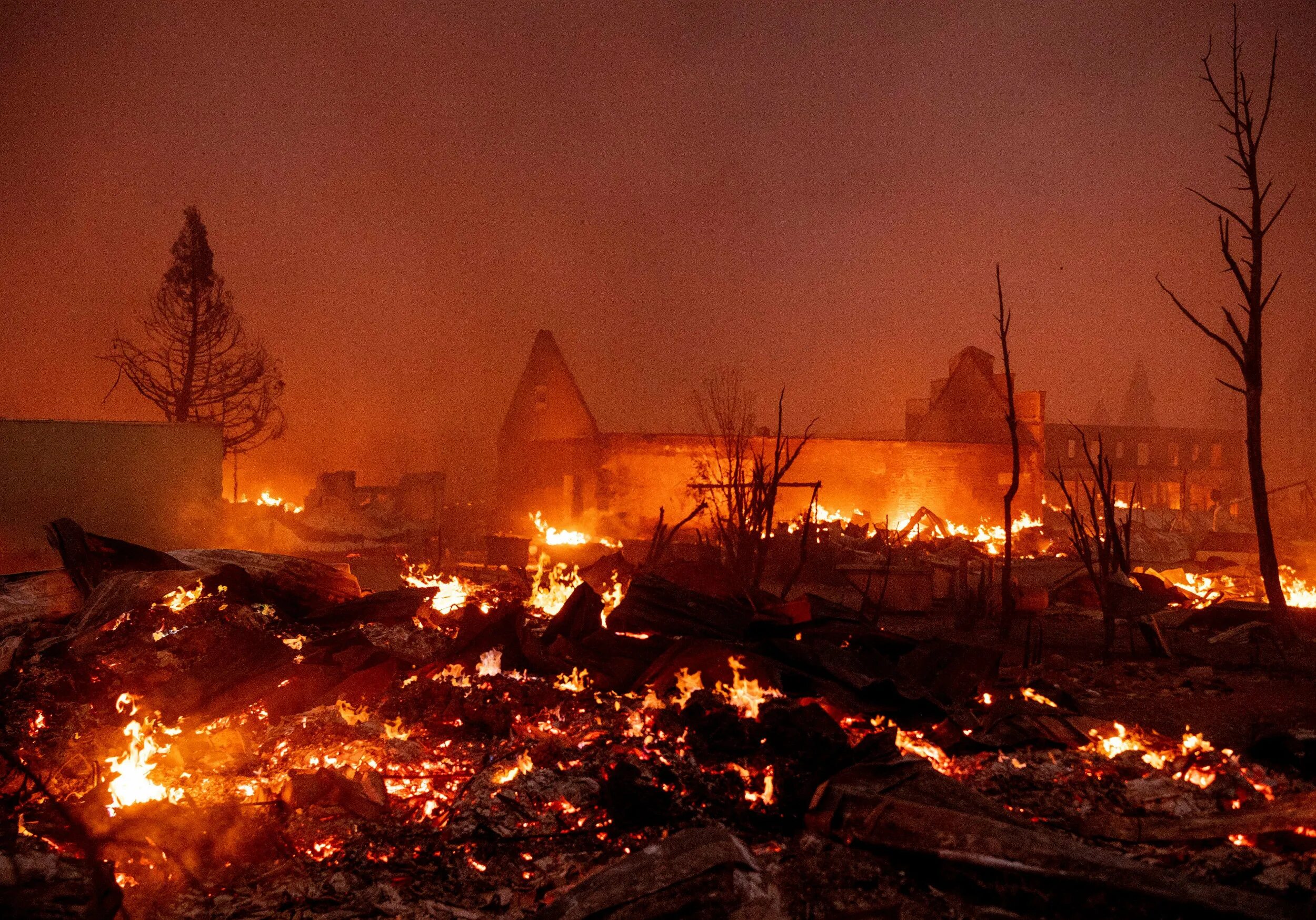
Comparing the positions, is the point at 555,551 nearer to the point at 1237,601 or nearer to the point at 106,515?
the point at 106,515

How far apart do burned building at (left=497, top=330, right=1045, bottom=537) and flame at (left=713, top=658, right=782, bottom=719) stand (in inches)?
792

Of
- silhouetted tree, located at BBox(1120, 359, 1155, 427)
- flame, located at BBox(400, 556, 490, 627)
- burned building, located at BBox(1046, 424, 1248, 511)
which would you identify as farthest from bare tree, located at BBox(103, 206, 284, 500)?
silhouetted tree, located at BBox(1120, 359, 1155, 427)

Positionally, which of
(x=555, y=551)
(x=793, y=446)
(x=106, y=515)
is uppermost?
(x=793, y=446)

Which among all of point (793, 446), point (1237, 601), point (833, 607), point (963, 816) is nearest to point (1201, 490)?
point (793, 446)

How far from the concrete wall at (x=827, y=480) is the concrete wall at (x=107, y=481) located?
13.4 m

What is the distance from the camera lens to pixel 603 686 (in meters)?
6.33

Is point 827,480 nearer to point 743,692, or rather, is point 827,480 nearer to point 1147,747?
point 1147,747

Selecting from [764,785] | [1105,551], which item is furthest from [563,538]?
[764,785]

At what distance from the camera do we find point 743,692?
5820 millimetres

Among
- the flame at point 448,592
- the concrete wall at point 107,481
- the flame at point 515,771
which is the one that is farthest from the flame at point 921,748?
the concrete wall at point 107,481

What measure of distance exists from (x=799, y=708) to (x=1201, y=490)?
186ft

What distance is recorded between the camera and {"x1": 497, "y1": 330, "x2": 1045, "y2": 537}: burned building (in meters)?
26.7

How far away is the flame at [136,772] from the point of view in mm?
4348

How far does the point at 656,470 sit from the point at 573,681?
20.3 metres
